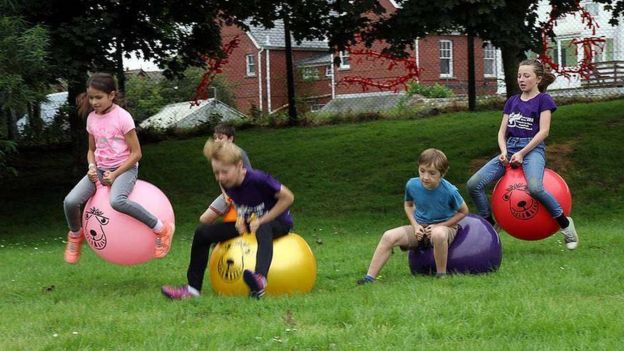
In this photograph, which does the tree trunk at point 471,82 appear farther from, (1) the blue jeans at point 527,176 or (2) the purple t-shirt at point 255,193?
(2) the purple t-shirt at point 255,193

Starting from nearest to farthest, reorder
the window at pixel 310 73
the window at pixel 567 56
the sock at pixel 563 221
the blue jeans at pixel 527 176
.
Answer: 1. the blue jeans at pixel 527 176
2. the sock at pixel 563 221
3. the window at pixel 567 56
4. the window at pixel 310 73

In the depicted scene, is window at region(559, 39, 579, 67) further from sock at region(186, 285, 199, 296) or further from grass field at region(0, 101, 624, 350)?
sock at region(186, 285, 199, 296)

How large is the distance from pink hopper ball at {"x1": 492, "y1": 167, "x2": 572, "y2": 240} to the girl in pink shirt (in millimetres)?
3590

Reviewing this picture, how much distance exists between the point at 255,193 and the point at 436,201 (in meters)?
1.86

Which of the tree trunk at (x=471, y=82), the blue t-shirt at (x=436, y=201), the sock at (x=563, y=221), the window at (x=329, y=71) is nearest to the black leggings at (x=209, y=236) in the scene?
the blue t-shirt at (x=436, y=201)

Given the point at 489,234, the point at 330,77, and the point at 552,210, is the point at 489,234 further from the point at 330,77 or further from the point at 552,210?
the point at 330,77

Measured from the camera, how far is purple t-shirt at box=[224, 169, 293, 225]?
7.21 metres

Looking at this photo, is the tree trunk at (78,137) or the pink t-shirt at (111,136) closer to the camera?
the pink t-shirt at (111,136)

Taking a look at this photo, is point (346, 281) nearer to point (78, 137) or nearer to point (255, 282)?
point (255, 282)

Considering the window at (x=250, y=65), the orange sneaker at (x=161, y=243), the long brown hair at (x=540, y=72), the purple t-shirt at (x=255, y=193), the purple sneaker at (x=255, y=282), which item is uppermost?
the window at (x=250, y=65)

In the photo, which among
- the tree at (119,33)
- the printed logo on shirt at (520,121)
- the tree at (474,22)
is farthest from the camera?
the tree at (119,33)

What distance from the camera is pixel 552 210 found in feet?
30.0

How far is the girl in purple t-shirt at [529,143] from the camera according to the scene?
9156 mm

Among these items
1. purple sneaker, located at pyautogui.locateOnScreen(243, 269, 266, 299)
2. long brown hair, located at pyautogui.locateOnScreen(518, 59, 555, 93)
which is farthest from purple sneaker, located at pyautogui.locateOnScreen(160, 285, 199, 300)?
long brown hair, located at pyautogui.locateOnScreen(518, 59, 555, 93)
